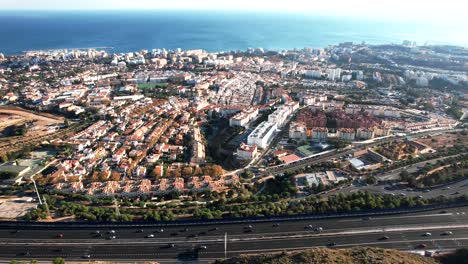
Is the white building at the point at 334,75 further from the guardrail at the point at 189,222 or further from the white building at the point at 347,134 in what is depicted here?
the guardrail at the point at 189,222

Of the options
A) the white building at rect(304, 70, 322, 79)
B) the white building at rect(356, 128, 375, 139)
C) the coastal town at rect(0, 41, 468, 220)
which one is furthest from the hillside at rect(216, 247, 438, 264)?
the white building at rect(304, 70, 322, 79)

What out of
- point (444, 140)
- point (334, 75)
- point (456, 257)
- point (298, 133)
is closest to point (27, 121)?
point (298, 133)

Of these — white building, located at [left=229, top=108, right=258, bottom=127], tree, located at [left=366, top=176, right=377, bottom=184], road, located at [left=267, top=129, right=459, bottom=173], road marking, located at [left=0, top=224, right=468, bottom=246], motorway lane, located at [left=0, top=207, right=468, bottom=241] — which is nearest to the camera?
road marking, located at [left=0, top=224, right=468, bottom=246]

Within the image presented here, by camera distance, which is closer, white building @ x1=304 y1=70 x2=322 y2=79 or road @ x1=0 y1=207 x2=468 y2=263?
road @ x1=0 y1=207 x2=468 y2=263

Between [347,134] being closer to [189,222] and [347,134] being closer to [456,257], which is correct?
[456,257]

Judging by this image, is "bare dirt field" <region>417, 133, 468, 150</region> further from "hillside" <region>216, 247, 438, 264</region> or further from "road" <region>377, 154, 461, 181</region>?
"hillside" <region>216, 247, 438, 264</region>

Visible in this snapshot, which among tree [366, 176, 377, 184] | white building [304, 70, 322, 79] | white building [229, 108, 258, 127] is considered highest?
white building [304, 70, 322, 79]

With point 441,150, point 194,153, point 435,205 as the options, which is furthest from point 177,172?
point 441,150
